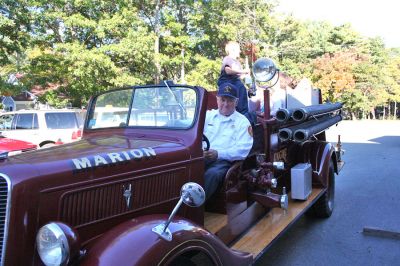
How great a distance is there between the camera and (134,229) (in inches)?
97.0

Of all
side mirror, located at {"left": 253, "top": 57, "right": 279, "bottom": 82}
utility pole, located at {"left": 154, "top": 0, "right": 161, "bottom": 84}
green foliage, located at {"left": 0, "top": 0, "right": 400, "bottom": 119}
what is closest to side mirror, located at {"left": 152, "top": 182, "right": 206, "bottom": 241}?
side mirror, located at {"left": 253, "top": 57, "right": 279, "bottom": 82}

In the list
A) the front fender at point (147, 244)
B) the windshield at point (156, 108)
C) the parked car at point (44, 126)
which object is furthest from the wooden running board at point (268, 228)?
the parked car at point (44, 126)

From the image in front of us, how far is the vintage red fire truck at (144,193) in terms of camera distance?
7.20 ft

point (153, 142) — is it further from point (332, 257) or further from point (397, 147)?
point (397, 147)

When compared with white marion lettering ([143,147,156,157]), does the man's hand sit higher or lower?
lower

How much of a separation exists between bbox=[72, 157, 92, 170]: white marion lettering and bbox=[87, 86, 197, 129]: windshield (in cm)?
101

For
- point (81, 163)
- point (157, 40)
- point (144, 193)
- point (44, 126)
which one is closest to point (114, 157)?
point (81, 163)

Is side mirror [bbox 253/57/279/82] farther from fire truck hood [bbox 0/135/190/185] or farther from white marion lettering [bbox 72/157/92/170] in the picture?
white marion lettering [bbox 72/157/92/170]

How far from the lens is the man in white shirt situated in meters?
3.62

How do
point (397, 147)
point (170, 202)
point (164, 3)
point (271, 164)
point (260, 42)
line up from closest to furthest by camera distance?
1. point (170, 202)
2. point (271, 164)
3. point (397, 147)
4. point (164, 3)
5. point (260, 42)

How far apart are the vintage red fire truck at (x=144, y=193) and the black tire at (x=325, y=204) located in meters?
0.93

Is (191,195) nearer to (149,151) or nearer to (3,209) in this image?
(149,151)

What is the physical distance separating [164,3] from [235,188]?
19975mm

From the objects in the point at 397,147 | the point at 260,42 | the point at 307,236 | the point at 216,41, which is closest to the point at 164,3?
the point at 216,41
